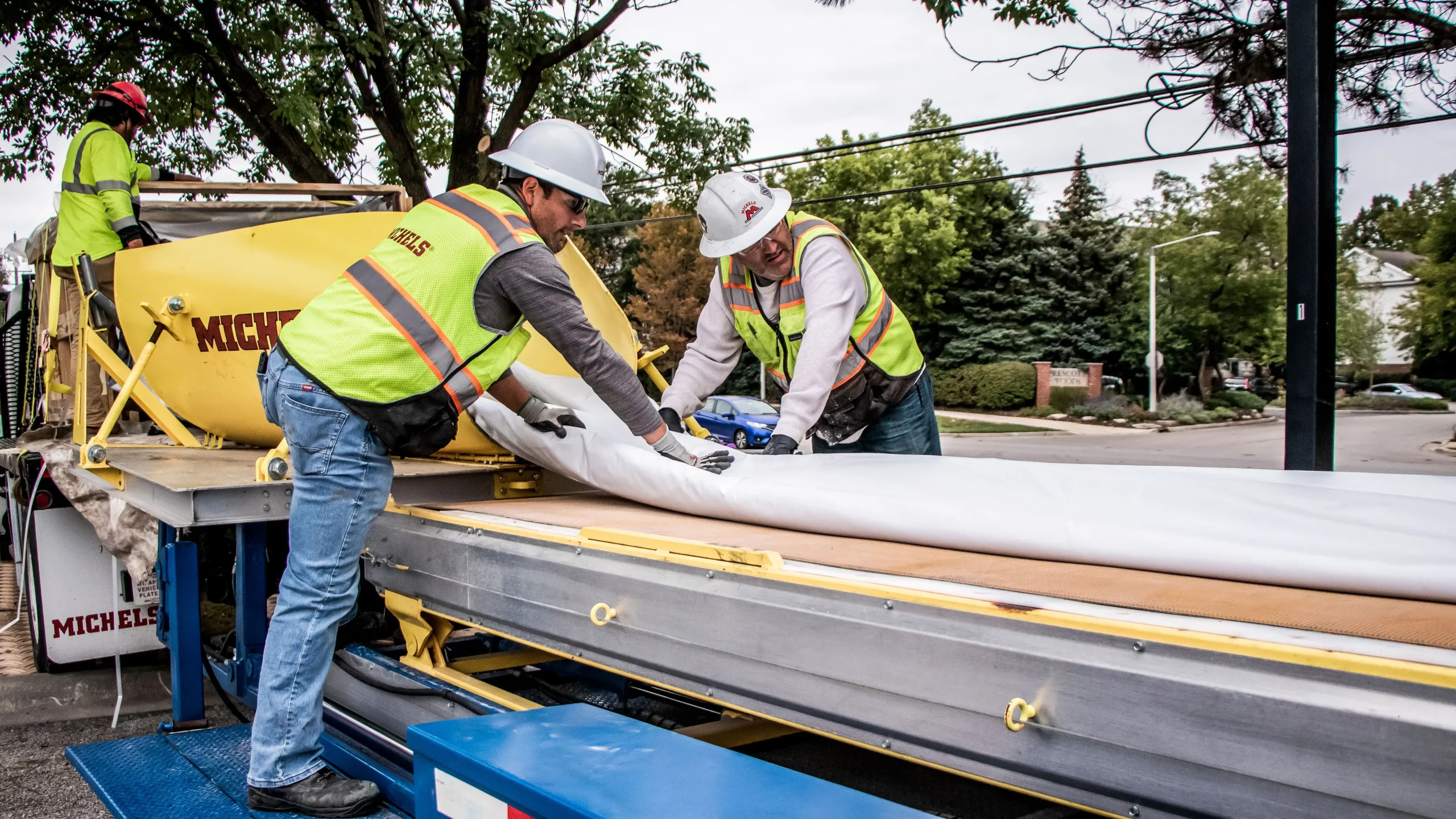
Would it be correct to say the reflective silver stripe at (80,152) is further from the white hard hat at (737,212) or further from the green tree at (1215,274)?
the green tree at (1215,274)

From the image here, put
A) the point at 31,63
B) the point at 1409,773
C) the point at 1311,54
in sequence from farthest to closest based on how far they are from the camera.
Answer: the point at 31,63 < the point at 1311,54 < the point at 1409,773

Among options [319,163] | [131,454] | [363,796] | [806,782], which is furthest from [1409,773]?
[319,163]

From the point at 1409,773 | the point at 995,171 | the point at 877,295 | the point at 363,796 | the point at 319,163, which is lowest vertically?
the point at 363,796

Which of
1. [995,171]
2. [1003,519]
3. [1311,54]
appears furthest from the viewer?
[995,171]

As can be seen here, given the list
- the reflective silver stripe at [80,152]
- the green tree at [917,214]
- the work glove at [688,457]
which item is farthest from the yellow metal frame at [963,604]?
the green tree at [917,214]

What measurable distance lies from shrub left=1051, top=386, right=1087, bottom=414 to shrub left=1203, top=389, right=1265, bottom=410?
3.74 m

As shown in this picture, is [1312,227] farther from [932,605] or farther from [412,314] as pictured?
[412,314]

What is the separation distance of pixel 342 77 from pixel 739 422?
13458 millimetres

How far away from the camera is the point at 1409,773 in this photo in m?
1.17

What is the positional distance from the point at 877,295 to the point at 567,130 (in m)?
1.58

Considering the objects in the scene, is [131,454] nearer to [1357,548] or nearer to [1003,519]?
[1003,519]

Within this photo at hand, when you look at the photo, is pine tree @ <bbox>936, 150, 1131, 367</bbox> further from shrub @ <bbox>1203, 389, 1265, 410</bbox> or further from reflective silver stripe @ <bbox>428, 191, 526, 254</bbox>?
reflective silver stripe @ <bbox>428, 191, 526, 254</bbox>

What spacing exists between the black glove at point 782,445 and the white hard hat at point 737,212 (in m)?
0.74

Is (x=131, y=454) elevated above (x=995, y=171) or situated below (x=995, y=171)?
below
